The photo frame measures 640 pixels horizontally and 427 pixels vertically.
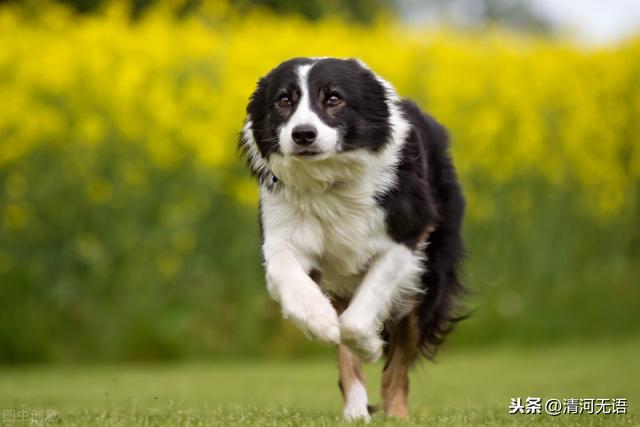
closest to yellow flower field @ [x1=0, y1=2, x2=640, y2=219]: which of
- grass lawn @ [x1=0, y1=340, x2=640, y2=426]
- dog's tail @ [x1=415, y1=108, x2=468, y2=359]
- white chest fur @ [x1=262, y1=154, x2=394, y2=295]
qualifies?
grass lawn @ [x1=0, y1=340, x2=640, y2=426]

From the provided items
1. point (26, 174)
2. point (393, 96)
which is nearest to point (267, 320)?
point (26, 174)

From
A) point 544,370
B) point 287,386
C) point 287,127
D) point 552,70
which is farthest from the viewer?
point 552,70

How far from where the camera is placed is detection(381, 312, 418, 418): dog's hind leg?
6.04m

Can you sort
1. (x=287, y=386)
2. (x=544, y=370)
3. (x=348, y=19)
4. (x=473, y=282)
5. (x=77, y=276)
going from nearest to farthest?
(x=287, y=386), (x=544, y=370), (x=77, y=276), (x=473, y=282), (x=348, y=19)

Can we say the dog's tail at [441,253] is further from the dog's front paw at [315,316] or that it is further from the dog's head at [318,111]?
the dog's front paw at [315,316]

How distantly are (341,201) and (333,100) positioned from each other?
0.50 m

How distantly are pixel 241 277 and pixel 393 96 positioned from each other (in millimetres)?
5703

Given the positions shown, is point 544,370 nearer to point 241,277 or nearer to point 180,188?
point 241,277

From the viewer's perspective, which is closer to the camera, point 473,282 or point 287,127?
point 287,127

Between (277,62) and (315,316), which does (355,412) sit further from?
(277,62)

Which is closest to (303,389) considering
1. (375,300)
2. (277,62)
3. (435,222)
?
(435,222)

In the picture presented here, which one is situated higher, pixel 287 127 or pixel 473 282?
pixel 287 127

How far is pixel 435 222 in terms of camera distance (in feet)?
19.9

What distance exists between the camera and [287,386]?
8.95 meters
